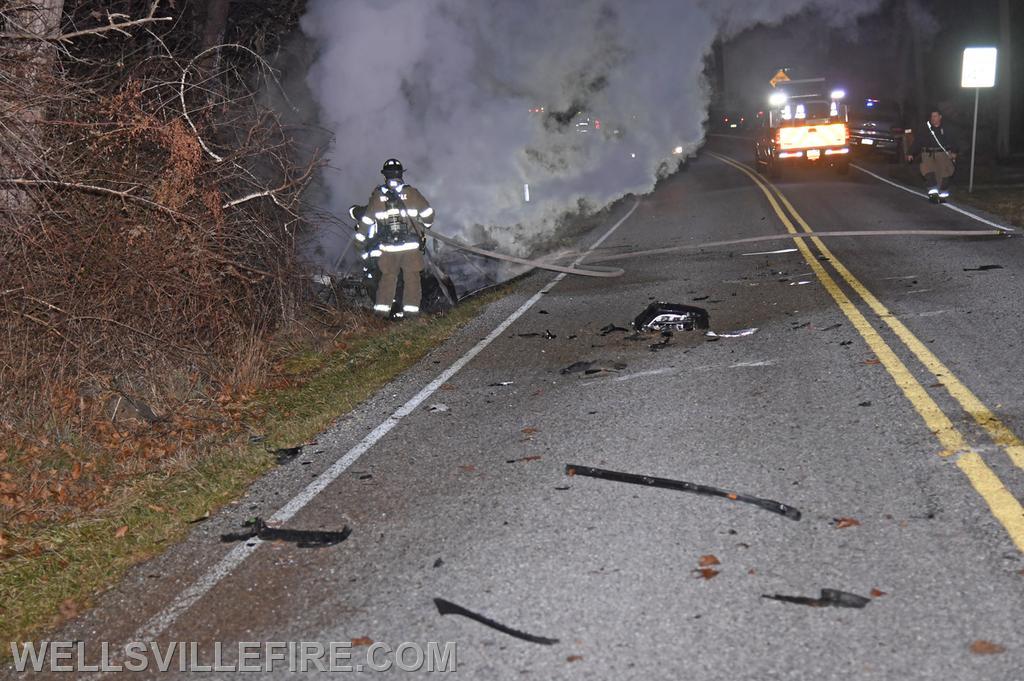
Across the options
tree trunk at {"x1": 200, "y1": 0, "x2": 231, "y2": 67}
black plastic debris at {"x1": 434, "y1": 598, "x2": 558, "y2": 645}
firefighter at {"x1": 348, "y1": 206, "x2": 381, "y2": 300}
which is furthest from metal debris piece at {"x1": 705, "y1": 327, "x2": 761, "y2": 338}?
tree trunk at {"x1": 200, "y1": 0, "x2": 231, "y2": 67}

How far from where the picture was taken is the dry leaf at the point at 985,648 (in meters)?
3.33

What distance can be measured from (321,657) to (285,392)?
17.5 ft

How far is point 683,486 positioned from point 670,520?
446mm

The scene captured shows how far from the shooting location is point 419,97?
19016mm

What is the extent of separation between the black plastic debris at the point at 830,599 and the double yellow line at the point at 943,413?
79 centimetres

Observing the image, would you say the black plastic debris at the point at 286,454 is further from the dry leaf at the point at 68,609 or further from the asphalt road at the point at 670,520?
the dry leaf at the point at 68,609

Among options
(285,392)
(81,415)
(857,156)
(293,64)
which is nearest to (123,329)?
(81,415)

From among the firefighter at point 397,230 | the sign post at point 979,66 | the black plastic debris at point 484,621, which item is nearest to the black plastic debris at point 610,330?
the firefighter at point 397,230

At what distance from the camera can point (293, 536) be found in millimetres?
5035

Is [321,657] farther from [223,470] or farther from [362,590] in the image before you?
[223,470]

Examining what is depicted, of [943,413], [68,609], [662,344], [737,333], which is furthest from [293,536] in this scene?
[737,333]

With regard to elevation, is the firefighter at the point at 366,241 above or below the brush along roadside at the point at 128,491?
above

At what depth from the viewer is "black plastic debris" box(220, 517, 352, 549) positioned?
16.1 ft

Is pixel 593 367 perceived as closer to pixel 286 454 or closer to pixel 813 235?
pixel 286 454
